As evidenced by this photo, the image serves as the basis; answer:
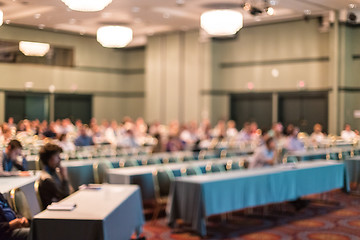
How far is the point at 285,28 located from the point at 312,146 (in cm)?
→ 629

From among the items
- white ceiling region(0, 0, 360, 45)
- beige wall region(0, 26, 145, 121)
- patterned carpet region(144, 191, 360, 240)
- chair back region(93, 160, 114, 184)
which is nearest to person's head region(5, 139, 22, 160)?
white ceiling region(0, 0, 360, 45)

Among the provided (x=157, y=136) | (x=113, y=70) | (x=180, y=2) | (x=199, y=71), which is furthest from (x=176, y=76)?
(x=157, y=136)

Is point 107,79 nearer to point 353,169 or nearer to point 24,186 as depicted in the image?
point 353,169

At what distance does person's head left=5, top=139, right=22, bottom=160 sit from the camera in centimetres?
629

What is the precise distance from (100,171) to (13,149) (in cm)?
256

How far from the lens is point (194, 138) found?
16.1m

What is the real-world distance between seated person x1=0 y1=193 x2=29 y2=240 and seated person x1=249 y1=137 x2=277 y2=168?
484cm

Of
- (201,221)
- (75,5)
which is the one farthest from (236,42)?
(201,221)

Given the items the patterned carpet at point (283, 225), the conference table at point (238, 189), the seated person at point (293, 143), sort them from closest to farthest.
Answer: the conference table at point (238, 189) < the patterned carpet at point (283, 225) < the seated person at point (293, 143)

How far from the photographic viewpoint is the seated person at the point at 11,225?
4.30m

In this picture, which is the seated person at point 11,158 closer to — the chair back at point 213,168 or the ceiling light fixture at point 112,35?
the chair back at point 213,168

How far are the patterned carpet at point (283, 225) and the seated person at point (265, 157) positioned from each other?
0.80 m

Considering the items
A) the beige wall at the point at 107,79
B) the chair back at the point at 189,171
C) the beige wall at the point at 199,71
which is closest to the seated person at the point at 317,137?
the beige wall at the point at 199,71

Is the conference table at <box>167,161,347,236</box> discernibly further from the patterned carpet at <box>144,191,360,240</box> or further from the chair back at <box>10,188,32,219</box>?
the chair back at <box>10,188,32,219</box>
